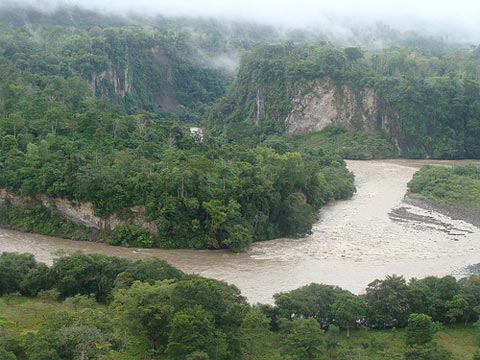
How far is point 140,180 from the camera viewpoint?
103ft

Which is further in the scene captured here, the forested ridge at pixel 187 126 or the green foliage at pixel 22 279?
the forested ridge at pixel 187 126

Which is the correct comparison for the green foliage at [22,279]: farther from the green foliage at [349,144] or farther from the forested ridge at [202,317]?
the green foliage at [349,144]

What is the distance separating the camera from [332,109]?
216 feet

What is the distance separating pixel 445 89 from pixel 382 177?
1726 centimetres

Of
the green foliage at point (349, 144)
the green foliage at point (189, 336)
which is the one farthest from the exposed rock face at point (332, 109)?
the green foliage at point (189, 336)

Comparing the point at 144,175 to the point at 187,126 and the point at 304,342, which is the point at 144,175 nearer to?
the point at 304,342

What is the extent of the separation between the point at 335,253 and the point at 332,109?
121 feet

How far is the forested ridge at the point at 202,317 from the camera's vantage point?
57.6ft

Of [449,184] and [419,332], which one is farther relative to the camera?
[449,184]

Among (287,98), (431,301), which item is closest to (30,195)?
(431,301)

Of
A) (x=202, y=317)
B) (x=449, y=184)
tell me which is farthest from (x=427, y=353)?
(x=449, y=184)

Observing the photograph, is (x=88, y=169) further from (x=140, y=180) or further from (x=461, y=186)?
(x=461, y=186)

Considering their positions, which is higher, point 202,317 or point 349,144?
point 202,317

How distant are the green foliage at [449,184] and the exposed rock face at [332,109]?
15103mm
